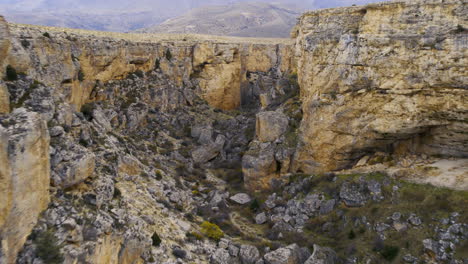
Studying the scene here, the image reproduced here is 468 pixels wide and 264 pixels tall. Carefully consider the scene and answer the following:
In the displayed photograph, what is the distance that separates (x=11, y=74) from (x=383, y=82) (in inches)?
896

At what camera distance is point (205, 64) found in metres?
47.4

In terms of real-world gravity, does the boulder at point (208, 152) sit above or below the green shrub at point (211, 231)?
above

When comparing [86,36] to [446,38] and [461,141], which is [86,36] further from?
[461,141]

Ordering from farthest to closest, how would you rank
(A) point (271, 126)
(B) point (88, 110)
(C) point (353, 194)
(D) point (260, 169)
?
1. (A) point (271, 126)
2. (D) point (260, 169)
3. (B) point (88, 110)
4. (C) point (353, 194)

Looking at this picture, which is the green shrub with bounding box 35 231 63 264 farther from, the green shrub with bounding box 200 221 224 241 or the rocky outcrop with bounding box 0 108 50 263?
the green shrub with bounding box 200 221 224 241

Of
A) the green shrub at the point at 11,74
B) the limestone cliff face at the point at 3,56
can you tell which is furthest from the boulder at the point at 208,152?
the limestone cliff face at the point at 3,56

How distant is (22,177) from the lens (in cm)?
1200

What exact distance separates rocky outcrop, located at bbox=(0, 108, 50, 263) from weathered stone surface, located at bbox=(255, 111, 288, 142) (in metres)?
21.0

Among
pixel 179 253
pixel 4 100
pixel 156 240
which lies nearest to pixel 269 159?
pixel 179 253

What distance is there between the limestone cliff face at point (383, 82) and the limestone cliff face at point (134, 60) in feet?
61.7

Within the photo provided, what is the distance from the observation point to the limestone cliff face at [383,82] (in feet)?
72.2

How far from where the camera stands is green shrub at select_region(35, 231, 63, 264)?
11968 mm

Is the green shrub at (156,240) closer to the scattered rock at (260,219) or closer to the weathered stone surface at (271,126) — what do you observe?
the scattered rock at (260,219)

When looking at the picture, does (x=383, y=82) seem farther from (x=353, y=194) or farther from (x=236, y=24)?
(x=236, y=24)
